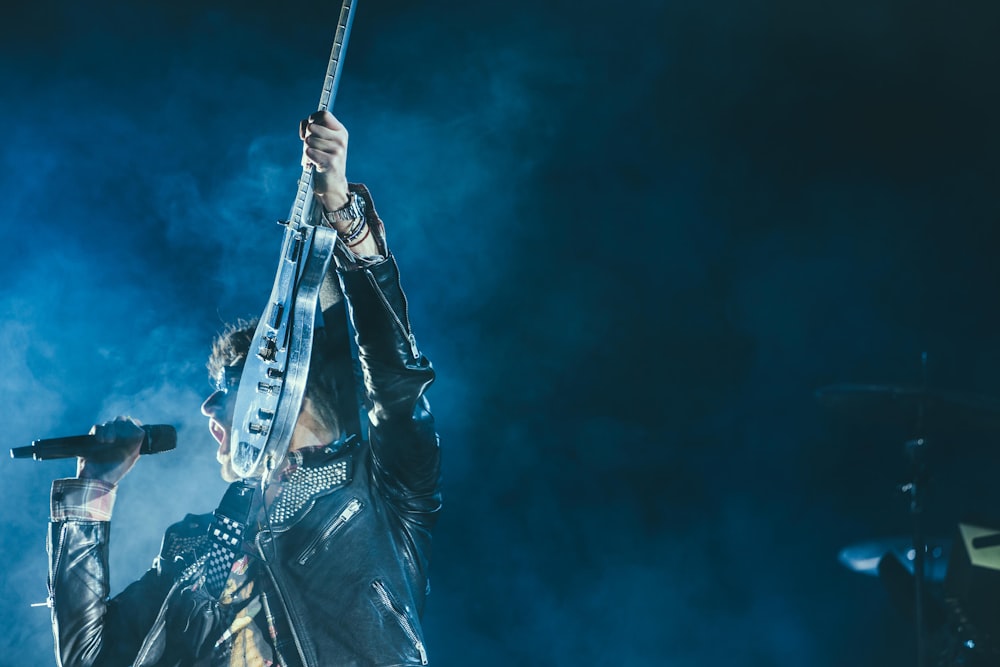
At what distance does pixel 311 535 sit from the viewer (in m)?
2.32

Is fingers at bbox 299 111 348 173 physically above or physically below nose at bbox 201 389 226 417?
above

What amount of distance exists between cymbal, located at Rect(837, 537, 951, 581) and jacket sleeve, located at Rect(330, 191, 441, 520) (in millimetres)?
2155

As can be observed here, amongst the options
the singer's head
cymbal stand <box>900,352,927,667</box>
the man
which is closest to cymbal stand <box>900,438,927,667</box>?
cymbal stand <box>900,352,927,667</box>

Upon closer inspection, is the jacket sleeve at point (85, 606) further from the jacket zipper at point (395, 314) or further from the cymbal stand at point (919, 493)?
the cymbal stand at point (919, 493)

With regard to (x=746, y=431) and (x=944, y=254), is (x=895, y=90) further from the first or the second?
(x=746, y=431)

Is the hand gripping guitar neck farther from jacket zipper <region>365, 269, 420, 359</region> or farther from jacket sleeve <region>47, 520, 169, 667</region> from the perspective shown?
jacket sleeve <region>47, 520, 169, 667</region>

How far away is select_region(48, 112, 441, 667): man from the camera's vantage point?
2180 mm

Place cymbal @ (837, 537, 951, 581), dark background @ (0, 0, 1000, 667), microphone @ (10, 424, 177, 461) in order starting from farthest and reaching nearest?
dark background @ (0, 0, 1000, 667) < cymbal @ (837, 537, 951, 581) < microphone @ (10, 424, 177, 461)

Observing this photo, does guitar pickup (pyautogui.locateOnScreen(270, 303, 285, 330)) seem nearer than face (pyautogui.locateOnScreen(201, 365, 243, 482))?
Yes

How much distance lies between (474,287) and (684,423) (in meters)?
1.22

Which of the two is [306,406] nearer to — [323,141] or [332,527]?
[332,527]

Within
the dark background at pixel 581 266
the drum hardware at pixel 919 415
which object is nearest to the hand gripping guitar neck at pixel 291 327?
the dark background at pixel 581 266

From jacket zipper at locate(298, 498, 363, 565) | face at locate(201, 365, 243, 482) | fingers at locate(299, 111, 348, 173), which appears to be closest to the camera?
fingers at locate(299, 111, 348, 173)

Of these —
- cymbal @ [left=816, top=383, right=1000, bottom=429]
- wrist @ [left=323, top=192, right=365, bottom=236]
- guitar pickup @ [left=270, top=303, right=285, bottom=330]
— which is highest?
wrist @ [left=323, top=192, right=365, bottom=236]
